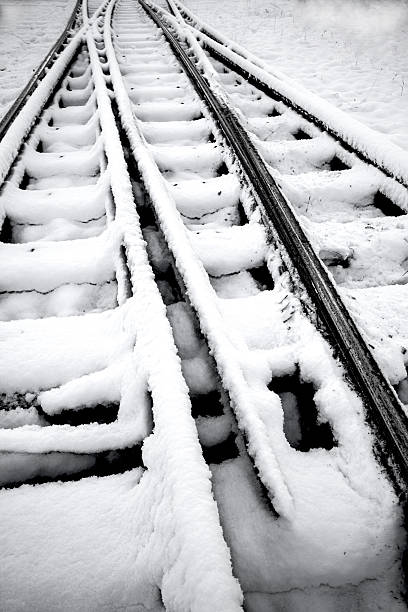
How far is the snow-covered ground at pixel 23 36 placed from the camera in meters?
5.80

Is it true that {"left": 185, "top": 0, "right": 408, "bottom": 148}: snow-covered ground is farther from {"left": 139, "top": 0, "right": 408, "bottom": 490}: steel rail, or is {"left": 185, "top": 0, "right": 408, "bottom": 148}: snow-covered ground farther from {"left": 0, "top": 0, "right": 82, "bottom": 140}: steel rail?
{"left": 0, "top": 0, "right": 82, "bottom": 140}: steel rail

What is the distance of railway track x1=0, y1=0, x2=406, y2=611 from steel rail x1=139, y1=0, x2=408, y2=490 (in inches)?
0.5

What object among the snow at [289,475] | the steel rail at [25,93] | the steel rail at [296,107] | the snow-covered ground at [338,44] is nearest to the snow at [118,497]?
the snow at [289,475]

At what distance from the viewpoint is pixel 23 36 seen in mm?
8914

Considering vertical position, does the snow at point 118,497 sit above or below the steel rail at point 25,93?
below

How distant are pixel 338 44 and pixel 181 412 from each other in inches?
399

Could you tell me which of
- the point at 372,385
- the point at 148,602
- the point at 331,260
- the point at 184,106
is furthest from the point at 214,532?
the point at 184,106

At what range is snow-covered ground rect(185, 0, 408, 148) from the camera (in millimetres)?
5203

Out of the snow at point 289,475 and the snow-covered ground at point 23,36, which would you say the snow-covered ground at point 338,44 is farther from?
the snow-covered ground at point 23,36

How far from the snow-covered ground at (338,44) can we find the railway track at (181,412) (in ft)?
10.4

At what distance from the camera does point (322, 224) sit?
2.49 metres

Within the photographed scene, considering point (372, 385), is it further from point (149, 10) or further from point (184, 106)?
point (149, 10)

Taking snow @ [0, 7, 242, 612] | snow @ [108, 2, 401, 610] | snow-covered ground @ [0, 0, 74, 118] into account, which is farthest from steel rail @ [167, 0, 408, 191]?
snow-covered ground @ [0, 0, 74, 118]

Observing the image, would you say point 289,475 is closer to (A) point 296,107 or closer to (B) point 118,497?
(B) point 118,497
